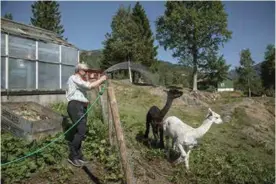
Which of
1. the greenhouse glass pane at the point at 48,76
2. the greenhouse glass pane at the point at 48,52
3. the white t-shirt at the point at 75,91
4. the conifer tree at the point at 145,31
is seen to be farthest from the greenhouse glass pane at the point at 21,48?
the conifer tree at the point at 145,31

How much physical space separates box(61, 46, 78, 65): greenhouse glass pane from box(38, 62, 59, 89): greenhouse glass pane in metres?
0.78

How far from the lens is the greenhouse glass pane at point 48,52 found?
1456cm

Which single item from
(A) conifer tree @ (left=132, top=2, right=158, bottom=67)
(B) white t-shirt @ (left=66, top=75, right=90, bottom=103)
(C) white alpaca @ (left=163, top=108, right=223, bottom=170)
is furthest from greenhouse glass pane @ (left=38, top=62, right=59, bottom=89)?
(A) conifer tree @ (left=132, top=2, right=158, bottom=67)

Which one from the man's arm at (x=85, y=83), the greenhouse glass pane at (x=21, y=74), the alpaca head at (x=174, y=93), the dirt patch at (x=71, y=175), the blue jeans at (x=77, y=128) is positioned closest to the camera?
the dirt patch at (x=71, y=175)

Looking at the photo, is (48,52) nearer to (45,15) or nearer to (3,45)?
(3,45)

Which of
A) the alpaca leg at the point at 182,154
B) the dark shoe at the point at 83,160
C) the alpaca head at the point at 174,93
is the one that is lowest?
the alpaca leg at the point at 182,154

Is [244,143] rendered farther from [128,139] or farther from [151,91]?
[151,91]

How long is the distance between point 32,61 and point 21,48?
0.81 m

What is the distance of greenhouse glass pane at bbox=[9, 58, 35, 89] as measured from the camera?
12.8 m

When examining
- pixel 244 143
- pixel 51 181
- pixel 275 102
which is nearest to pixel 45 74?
pixel 51 181

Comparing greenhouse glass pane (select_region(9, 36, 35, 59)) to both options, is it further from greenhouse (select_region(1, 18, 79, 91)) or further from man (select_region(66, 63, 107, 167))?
man (select_region(66, 63, 107, 167))

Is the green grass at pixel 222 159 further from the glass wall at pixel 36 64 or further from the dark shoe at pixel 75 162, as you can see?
the glass wall at pixel 36 64

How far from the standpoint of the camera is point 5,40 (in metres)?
12.7

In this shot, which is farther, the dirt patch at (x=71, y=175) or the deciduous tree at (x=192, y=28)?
the deciduous tree at (x=192, y=28)
